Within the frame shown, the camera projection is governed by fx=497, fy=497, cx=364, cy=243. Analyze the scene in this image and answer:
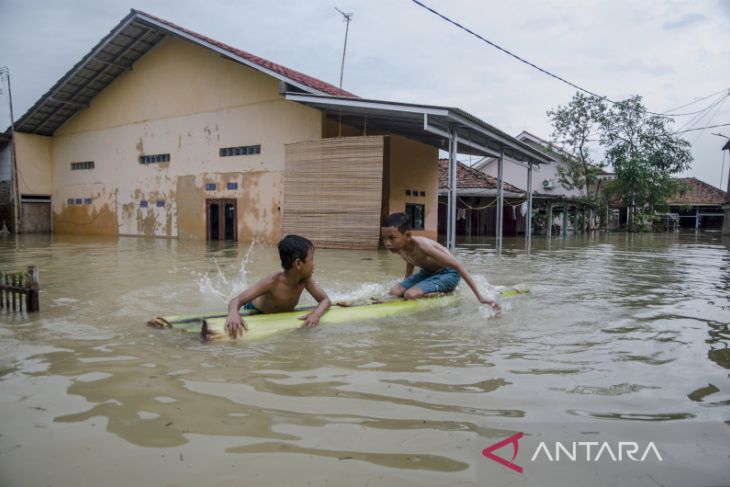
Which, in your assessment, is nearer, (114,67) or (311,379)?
(311,379)

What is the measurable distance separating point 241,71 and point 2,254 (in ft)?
25.2

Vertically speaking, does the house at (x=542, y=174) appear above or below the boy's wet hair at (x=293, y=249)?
above

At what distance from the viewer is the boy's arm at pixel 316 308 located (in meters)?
3.85

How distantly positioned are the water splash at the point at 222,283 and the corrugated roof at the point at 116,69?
600cm

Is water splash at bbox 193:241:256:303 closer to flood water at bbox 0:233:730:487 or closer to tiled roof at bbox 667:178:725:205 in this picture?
flood water at bbox 0:233:730:487

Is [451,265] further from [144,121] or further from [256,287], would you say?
[144,121]

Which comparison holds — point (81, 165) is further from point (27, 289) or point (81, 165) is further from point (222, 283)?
point (27, 289)

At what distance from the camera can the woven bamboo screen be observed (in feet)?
37.2

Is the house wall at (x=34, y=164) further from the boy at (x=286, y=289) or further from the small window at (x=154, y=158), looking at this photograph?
the boy at (x=286, y=289)

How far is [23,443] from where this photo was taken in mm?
1980

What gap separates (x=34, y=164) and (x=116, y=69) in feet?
20.4

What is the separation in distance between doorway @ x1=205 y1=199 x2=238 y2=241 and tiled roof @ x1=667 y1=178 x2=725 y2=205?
30604 millimetres

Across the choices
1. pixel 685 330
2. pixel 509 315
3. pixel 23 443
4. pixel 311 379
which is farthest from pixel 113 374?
pixel 685 330

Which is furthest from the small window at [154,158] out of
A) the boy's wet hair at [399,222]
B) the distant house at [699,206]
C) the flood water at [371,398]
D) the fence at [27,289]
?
the distant house at [699,206]
